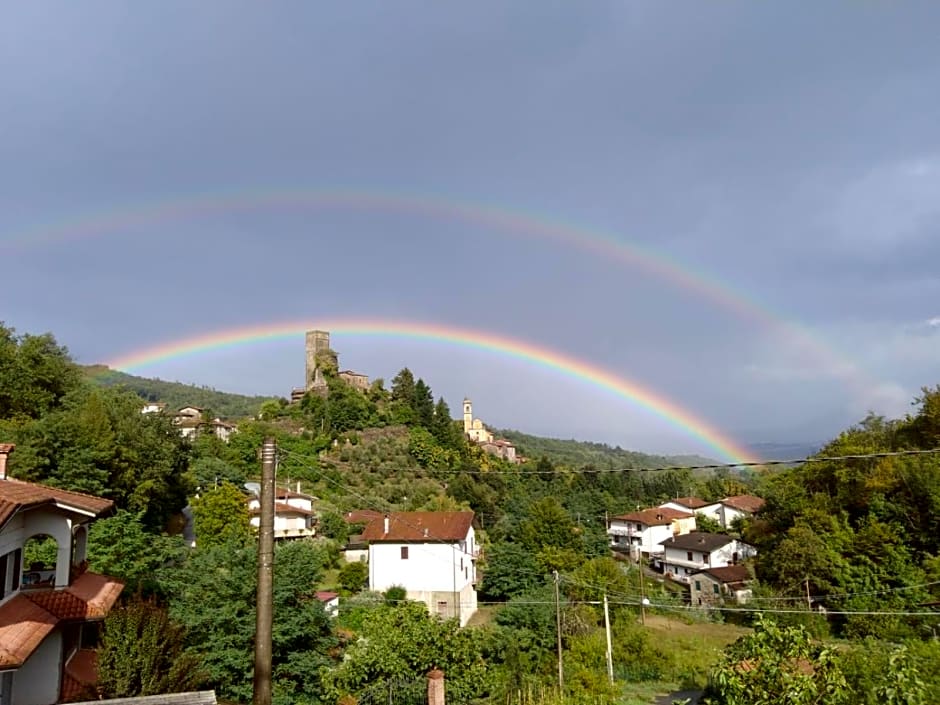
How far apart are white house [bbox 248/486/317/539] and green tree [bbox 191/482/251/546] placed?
4851 millimetres

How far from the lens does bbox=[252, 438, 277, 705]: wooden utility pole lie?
565 cm

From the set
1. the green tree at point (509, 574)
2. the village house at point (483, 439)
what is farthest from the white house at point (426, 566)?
the village house at point (483, 439)

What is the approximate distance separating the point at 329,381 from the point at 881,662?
7543 centimetres

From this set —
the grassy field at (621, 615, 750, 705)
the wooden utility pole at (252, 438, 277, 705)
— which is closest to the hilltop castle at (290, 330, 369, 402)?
the grassy field at (621, 615, 750, 705)

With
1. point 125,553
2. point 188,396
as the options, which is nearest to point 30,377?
point 125,553

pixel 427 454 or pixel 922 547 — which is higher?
pixel 427 454

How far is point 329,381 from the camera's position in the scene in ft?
266

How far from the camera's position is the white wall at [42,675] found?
991 cm

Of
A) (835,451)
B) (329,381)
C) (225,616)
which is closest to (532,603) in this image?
(225,616)

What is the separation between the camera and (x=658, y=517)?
56906 millimetres

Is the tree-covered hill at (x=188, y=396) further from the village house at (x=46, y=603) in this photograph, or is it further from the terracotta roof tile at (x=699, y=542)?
the village house at (x=46, y=603)

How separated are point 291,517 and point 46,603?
31582 mm

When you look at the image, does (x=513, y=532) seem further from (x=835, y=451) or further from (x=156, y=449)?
(x=156, y=449)

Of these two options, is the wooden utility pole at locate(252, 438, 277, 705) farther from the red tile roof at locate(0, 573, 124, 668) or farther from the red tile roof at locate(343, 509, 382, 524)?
the red tile roof at locate(343, 509, 382, 524)
